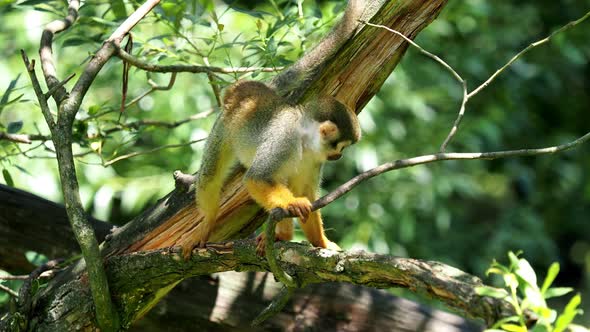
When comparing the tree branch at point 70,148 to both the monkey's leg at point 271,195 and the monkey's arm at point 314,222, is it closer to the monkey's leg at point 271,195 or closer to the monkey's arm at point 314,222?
the monkey's leg at point 271,195

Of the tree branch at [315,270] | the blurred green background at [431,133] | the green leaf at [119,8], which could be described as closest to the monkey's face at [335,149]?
the tree branch at [315,270]

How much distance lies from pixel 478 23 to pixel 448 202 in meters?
2.01

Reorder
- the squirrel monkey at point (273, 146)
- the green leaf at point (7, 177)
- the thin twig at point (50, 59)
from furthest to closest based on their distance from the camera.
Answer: the green leaf at point (7, 177)
the squirrel monkey at point (273, 146)
the thin twig at point (50, 59)

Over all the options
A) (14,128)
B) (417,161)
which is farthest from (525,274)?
(14,128)

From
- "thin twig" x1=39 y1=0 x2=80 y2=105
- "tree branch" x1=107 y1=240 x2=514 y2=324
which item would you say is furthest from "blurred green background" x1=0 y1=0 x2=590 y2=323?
"tree branch" x1=107 y1=240 x2=514 y2=324

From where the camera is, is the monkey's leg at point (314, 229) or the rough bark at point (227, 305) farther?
the rough bark at point (227, 305)

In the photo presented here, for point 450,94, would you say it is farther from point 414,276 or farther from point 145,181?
point 414,276

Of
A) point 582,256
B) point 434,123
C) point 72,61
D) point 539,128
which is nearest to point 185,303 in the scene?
point 72,61

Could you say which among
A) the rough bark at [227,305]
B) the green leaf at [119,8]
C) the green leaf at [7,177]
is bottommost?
the rough bark at [227,305]

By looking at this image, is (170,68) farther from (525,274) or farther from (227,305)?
(525,274)

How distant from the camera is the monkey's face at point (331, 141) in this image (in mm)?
3523

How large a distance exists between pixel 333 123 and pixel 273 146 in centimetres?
30

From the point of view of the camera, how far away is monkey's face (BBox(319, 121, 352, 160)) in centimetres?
352

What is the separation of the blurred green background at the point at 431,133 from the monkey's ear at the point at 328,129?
127 cm
